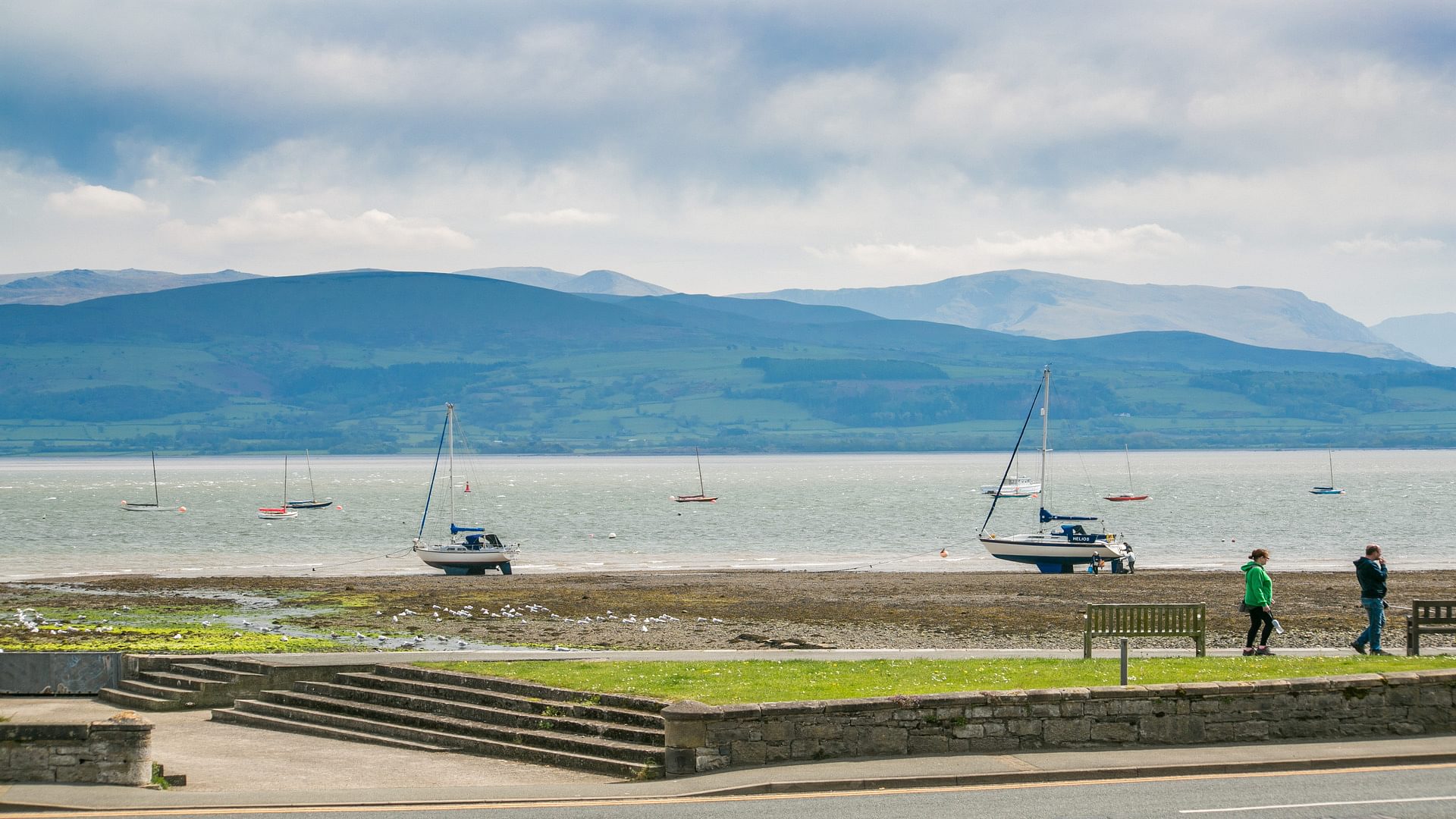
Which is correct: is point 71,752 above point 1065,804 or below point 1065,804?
above

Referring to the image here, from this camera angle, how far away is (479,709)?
65.3ft

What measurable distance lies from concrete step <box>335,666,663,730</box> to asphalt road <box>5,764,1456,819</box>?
301 cm

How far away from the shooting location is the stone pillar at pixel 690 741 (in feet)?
53.4

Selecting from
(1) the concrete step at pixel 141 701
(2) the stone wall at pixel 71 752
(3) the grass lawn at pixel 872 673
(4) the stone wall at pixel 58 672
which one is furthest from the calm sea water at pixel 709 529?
(2) the stone wall at pixel 71 752

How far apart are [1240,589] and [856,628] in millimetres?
18288

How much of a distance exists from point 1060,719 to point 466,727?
8.12 m

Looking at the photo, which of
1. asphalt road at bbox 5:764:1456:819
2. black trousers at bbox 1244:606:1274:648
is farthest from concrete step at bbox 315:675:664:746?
black trousers at bbox 1244:606:1274:648

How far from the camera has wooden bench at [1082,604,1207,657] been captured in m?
23.9

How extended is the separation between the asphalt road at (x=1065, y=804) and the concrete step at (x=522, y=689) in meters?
2.96

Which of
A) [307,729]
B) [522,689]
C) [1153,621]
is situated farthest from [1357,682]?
[307,729]

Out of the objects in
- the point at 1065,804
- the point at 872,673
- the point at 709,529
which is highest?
the point at 872,673

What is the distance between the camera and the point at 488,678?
814 inches

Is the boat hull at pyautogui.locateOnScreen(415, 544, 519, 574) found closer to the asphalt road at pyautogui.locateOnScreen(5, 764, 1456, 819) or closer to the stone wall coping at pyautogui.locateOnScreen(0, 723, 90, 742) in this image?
the stone wall coping at pyautogui.locateOnScreen(0, 723, 90, 742)

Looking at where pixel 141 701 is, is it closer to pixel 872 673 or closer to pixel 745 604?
pixel 872 673
